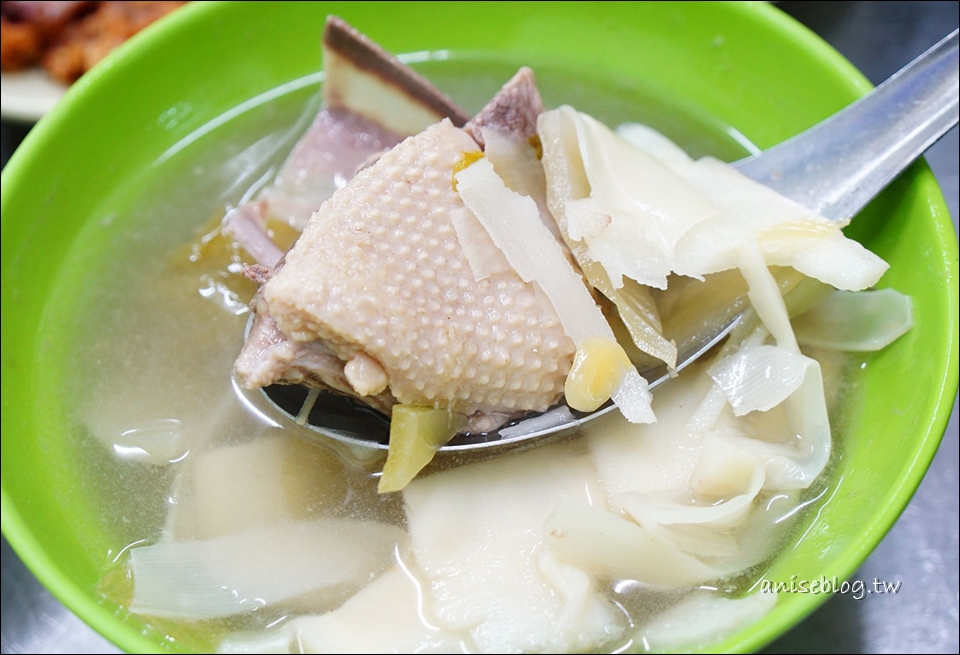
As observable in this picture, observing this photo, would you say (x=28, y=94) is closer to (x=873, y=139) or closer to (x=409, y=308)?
(x=409, y=308)

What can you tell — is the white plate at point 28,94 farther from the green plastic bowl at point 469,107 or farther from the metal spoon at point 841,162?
the metal spoon at point 841,162

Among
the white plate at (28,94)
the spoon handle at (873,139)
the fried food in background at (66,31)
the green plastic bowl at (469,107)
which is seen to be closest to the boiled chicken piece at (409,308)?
the green plastic bowl at (469,107)

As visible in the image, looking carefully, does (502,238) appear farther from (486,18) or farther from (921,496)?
(921,496)

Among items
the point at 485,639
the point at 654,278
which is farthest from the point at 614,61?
the point at 485,639

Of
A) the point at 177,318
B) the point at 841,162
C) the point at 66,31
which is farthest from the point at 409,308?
the point at 66,31

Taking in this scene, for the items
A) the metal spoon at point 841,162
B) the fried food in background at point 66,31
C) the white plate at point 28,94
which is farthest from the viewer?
the fried food in background at point 66,31

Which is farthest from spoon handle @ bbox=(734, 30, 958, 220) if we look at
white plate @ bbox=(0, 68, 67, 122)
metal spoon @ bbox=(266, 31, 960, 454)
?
white plate @ bbox=(0, 68, 67, 122)
